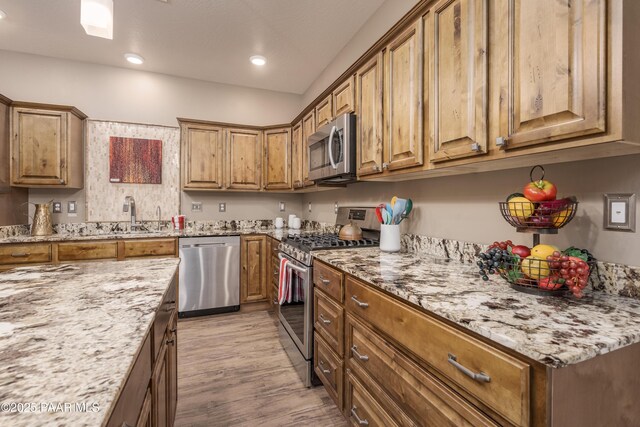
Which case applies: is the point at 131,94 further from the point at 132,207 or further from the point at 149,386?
the point at 149,386

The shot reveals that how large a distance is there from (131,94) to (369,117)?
308 centimetres

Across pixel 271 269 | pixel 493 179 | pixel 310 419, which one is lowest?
pixel 310 419

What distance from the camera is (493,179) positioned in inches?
60.8

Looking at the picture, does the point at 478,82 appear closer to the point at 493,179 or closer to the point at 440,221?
the point at 493,179

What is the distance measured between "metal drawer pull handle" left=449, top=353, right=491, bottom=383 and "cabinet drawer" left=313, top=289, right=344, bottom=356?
802mm

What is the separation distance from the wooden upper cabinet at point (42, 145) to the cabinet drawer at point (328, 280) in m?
2.84

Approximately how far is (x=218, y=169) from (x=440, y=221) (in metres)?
2.71

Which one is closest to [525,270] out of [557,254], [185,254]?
[557,254]

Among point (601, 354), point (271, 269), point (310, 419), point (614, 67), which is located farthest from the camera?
point (271, 269)

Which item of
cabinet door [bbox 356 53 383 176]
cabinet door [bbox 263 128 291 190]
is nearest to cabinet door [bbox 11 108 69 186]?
cabinet door [bbox 263 128 291 190]

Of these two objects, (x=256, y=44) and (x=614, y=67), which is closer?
(x=614, y=67)

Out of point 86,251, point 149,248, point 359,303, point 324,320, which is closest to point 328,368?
point 324,320

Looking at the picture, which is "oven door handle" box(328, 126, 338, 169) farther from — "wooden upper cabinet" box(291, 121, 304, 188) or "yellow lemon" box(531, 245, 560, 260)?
"yellow lemon" box(531, 245, 560, 260)

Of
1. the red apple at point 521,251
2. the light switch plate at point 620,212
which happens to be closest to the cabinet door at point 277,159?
the red apple at point 521,251
